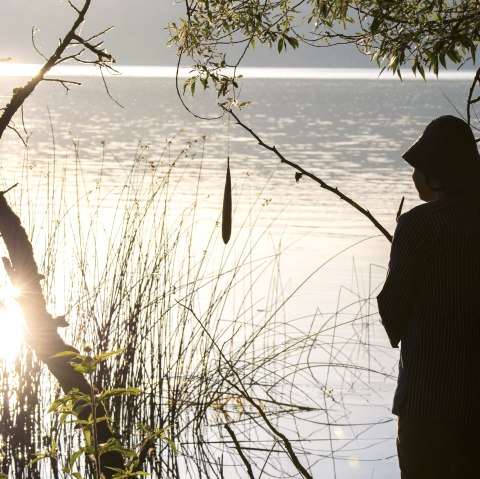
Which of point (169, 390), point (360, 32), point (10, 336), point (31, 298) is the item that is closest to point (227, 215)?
point (31, 298)

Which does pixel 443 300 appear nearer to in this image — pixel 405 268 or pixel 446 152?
pixel 405 268

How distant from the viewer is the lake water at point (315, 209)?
5934mm

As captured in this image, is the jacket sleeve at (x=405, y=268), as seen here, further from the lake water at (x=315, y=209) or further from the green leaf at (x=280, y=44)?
the green leaf at (x=280, y=44)

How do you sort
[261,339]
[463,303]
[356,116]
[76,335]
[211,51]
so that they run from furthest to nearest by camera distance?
[356,116] < [261,339] < [76,335] < [211,51] < [463,303]

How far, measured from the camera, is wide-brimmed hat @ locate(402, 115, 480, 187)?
279cm

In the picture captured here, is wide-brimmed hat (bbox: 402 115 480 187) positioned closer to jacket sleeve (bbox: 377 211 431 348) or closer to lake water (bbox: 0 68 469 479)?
jacket sleeve (bbox: 377 211 431 348)

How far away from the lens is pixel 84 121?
131 ft

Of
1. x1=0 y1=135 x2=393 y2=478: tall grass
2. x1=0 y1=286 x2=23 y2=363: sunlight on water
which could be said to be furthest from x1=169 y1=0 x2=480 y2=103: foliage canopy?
x1=0 y1=286 x2=23 y2=363: sunlight on water

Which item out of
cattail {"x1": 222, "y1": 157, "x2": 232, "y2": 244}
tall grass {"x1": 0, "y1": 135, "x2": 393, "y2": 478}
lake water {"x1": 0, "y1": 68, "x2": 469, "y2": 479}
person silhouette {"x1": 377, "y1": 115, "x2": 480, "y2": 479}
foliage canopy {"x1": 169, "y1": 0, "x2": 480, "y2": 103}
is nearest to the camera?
cattail {"x1": 222, "y1": 157, "x2": 232, "y2": 244}

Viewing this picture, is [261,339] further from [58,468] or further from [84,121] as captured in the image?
[84,121]

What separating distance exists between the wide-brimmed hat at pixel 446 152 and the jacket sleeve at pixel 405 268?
0.53 ft

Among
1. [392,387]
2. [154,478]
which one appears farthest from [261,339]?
[154,478]

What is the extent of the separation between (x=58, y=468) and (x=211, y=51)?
181cm

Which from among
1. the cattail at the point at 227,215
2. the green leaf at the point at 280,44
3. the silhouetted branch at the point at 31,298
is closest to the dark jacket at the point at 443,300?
the cattail at the point at 227,215
